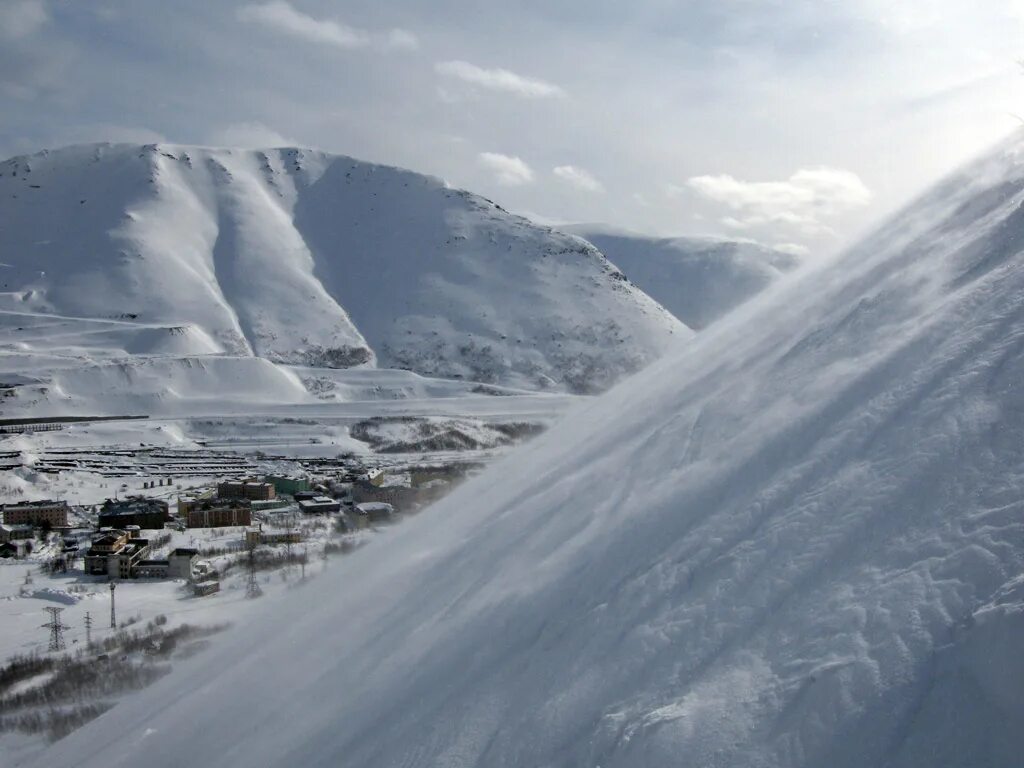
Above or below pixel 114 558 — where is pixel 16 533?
below

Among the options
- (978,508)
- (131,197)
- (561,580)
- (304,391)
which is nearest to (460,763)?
(561,580)

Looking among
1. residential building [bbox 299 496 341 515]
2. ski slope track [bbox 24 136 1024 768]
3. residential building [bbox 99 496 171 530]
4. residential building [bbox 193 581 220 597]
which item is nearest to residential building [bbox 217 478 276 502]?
residential building [bbox 299 496 341 515]

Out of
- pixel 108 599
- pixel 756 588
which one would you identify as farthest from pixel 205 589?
pixel 756 588

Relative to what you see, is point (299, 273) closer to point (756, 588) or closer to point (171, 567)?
point (171, 567)

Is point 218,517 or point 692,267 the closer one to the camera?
point 218,517

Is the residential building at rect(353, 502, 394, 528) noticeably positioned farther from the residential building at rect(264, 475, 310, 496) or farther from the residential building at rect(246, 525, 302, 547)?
the residential building at rect(264, 475, 310, 496)

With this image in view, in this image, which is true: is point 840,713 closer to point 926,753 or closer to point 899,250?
point 926,753

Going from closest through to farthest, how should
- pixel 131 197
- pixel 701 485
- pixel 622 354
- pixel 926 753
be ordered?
1. pixel 926 753
2. pixel 701 485
3. pixel 622 354
4. pixel 131 197
